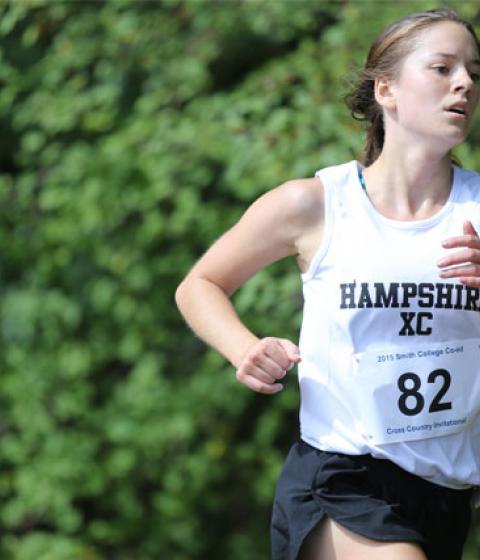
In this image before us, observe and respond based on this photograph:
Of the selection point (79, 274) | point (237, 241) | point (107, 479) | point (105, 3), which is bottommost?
point (107, 479)

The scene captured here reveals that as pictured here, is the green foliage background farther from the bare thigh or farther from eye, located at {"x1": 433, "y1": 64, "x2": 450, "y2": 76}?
the bare thigh

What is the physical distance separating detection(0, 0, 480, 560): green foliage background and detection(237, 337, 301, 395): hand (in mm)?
2459

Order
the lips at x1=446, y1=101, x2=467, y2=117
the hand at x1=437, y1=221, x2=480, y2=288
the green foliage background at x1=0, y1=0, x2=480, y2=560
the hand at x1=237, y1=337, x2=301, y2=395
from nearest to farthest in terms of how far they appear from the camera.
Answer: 1. the hand at x1=237, y1=337, x2=301, y2=395
2. the hand at x1=437, y1=221, x2=480, y2=288
3. the lips at x1=446, y1=101, x2=467, y2=117
4. the green foliage background at x1=0, y1=0, x2=480, y2=560

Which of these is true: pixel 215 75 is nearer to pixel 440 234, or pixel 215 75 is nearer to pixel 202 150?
pixel 202 150

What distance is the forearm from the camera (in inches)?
100

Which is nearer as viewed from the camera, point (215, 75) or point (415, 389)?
point (415, 389)

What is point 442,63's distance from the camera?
2605 millimetres

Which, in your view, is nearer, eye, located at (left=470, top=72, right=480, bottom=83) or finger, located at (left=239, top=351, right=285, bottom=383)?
finger, located at (left=239, top=351, right=285, bottom=383)

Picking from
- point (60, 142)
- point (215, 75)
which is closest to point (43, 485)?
point (60, 142)

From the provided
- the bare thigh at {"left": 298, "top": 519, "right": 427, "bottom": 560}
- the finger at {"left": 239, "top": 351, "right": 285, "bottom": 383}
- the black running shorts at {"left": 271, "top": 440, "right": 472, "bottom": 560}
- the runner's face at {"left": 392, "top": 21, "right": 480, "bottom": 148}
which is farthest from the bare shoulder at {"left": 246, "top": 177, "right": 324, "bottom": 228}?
the bare thigh at {"left": 298, "top": 519, "right": 427, "bottom": 560}

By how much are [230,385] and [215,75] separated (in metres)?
1.35

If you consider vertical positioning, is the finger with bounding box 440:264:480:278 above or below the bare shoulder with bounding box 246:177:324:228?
below

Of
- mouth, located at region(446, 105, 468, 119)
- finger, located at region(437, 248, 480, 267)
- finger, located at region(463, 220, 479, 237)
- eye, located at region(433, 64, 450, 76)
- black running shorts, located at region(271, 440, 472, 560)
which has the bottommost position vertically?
black running shorts, located at region(271, 440, 472, 560)

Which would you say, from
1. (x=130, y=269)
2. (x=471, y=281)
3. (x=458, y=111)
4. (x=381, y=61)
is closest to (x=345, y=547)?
(x=471, y=281)
